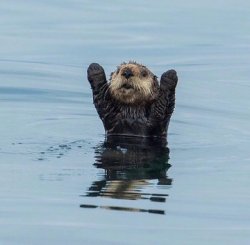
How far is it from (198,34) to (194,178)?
8029mm

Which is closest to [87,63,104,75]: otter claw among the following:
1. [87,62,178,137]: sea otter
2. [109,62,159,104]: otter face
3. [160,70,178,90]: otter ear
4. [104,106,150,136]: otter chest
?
[87,62,178,137]: sea otter

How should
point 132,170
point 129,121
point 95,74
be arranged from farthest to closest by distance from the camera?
point 129,121
point 95,74
point 132,170

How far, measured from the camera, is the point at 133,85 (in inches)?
412

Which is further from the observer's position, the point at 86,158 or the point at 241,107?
the point at 241,107

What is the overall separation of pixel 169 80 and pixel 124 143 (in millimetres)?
665

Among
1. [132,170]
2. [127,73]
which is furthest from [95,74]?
[132,170]

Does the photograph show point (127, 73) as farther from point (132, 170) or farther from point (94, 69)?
point (132, 170)

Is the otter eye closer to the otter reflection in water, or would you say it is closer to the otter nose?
the otter nose

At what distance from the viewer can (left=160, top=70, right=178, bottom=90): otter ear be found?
1042cm

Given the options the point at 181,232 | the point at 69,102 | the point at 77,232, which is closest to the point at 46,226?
the point at 77,232

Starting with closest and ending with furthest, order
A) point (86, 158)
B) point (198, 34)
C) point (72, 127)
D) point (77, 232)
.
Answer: point (77, 232), point (86, 158), point (72, 127), point (198, 34)

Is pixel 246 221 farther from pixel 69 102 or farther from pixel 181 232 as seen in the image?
pixel 69 102

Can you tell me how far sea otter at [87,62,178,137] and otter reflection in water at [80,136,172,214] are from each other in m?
0.11

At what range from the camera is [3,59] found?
14781mm
